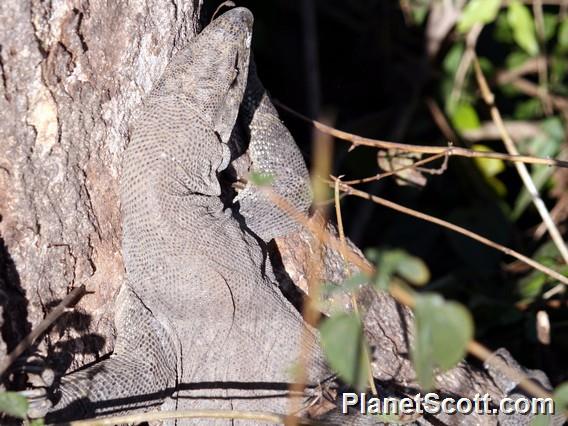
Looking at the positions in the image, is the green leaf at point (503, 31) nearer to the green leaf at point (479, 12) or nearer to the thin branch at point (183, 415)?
the green leaf at point (479, 12)

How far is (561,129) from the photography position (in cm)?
379

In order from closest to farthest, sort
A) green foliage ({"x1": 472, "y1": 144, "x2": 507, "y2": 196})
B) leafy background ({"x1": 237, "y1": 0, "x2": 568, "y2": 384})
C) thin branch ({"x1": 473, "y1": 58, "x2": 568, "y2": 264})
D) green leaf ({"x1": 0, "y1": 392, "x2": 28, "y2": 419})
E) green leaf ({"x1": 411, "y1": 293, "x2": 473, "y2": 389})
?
green leaf ({"x1": 411, "y1": 293, "x2": 473, "y2": 389}) < green leaf ({"x1": 0, "y1": 392, "x2": 28, "y2": 419}) < thin branch ({"x1": 473, "y1": 58, "x2": 568, "y2": 264}) < leafy background ({"x1": 237, "y1": 0, "x2": 568, "y2": 384}) < green foliage ({"x1": 472, "y1": 144, "x2": 507, "y2": 196})

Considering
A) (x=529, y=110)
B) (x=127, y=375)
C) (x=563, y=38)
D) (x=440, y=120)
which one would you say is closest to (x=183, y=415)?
(x=127, y=375)

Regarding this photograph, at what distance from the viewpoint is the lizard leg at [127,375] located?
1938 mm

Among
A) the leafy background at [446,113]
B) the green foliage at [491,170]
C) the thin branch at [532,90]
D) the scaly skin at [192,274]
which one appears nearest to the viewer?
the scaly skin at [192,274]

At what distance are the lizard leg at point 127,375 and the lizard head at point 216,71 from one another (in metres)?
0.51

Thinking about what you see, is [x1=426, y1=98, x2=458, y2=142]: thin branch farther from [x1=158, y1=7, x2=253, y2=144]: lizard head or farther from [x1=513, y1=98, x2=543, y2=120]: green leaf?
[x1=158, y1=7, x2=253, y2=144]: lizard head

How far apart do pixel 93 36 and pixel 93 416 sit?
0.90 m

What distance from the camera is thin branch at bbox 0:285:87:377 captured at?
1.73 m

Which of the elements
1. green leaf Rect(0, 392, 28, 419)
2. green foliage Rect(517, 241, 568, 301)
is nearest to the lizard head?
green leaf Rect(0, 392, 28, 419)

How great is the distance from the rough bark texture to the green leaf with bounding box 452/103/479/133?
1.97 m

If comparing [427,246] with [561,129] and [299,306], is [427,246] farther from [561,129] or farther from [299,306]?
[299,306]

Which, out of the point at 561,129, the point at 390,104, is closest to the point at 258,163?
the point at 390,104

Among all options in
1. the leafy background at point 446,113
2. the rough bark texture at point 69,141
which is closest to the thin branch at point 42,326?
the rough bark texture at point 69,141
